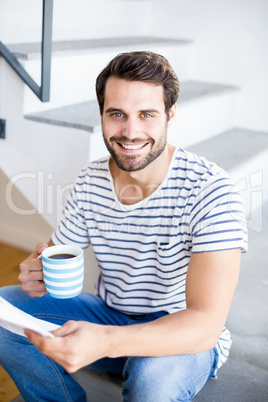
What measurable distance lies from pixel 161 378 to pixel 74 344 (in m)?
0.26

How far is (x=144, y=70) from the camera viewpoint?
50.8 inches

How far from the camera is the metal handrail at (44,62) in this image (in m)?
1.80

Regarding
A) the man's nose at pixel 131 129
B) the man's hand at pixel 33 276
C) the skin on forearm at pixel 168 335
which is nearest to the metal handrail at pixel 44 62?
the man's nose at pixel 131 129

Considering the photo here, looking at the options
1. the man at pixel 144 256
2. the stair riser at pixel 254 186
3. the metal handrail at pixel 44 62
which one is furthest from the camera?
the stair riser at pixel 254 186

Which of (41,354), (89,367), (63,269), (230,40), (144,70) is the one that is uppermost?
(230,40)

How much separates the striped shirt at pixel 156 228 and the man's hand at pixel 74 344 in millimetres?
327

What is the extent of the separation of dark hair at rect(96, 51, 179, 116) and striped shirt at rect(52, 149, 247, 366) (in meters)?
0.18

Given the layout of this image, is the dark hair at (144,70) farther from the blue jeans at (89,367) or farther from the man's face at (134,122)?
the blue jeans at (89,367)

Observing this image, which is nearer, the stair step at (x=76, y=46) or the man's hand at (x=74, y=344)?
the man's hand at (x=74, y=344)

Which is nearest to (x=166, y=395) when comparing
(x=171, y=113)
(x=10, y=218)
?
(x=171, y=113)

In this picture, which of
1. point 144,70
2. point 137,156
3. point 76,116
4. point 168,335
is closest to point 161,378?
point 168,335

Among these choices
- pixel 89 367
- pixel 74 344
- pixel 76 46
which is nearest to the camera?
pixel 74 344

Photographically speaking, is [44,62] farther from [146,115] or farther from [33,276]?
[33,276]

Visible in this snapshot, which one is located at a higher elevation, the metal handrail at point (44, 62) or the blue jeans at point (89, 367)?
the metal handrail at point (44, 62)
